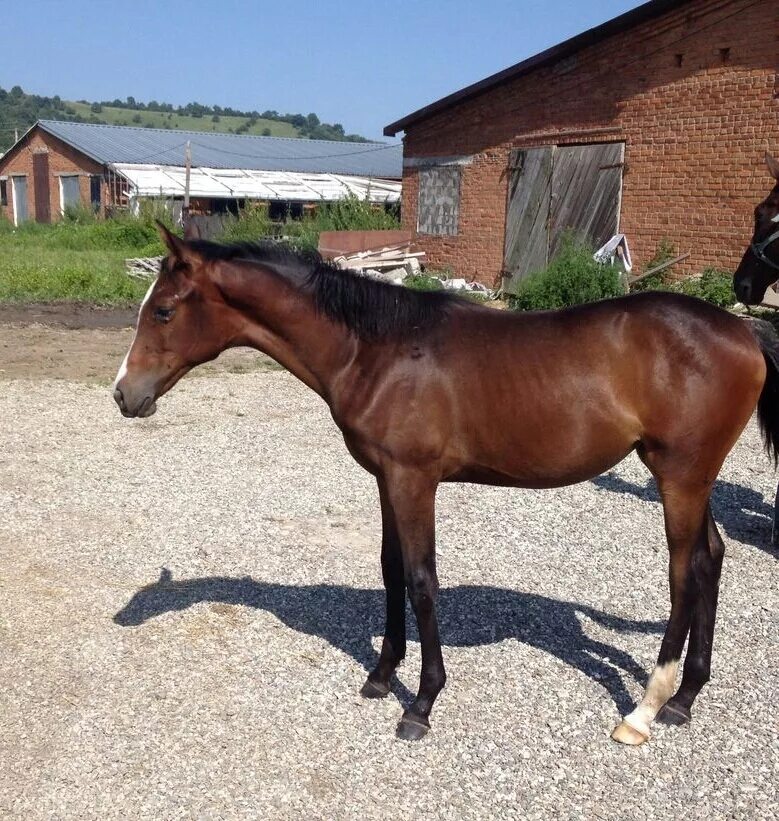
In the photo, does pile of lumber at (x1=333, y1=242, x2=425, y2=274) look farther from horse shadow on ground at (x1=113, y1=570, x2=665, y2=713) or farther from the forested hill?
the forested hill

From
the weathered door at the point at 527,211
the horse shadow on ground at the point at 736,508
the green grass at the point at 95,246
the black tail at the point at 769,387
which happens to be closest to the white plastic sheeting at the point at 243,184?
the green grass at the point at 95,246

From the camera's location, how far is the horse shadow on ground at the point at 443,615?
4410 millimetres

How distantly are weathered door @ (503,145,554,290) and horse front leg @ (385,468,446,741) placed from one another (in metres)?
13.7

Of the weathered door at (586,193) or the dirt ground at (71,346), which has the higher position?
the weathered door at (586,193)

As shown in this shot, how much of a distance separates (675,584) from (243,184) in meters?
36.2

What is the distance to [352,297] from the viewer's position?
3.72 meters

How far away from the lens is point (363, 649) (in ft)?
14.6

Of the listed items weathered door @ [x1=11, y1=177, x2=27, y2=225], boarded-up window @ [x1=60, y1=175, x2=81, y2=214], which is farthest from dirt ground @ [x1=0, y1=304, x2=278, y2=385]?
weathered door @ [x1=11, y1=177, x2=27, y2=225]

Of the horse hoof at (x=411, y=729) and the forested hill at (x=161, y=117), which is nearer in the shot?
the horse hoof at (x=411, y=729)

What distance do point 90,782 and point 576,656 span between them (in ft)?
8.01

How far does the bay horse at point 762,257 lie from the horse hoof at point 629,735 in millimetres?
2948

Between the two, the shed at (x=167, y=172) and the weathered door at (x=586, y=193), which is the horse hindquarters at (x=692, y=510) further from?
the shed at (x=167, y=172)

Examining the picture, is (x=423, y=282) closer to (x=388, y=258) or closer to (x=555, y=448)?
(x=388, y=258)

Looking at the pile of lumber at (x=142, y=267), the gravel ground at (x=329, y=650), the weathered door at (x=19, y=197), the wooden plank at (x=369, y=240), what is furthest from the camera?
the weathered door at (x=19, y=197)
